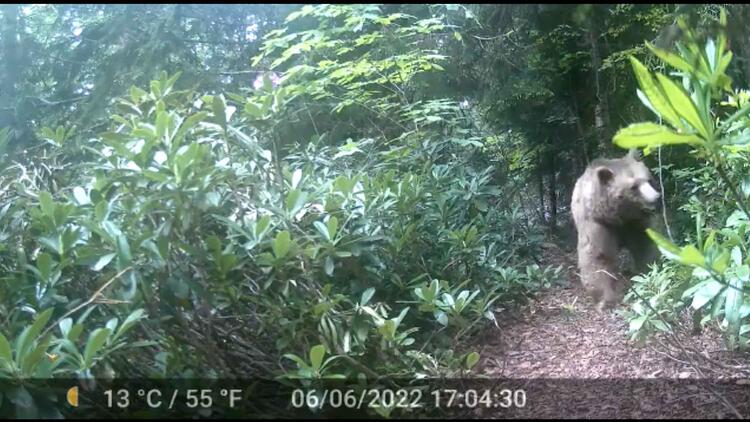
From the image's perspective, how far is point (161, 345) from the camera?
65.7 inches

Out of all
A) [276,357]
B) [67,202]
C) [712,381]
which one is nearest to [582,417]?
[712,381]

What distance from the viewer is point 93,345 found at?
4.83 feet

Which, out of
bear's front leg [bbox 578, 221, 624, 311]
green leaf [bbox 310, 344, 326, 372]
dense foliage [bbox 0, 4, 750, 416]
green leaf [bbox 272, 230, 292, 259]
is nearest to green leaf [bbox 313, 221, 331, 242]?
dense foliage [bbox 0, 4, 750, 416]

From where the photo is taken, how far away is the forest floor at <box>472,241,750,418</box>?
62.2 inches

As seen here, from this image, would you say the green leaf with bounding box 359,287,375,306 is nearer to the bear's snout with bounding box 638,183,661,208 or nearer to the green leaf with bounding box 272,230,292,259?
the green leaf with bounding box 272,230,292,259

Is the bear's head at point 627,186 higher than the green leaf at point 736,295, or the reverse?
the bear's head at point 627,186

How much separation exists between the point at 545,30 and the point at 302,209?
904 millimetres

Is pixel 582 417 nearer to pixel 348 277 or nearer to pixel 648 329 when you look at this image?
pixel 648 329

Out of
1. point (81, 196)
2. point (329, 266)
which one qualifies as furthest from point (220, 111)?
point (329, 266)

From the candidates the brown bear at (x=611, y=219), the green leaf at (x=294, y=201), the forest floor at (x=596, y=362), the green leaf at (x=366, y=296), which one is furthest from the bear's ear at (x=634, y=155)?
the green leaf at (x=294, y=201)

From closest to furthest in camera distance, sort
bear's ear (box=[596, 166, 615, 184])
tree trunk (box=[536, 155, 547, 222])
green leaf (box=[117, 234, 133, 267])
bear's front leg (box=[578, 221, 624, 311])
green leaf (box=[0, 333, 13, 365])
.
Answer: green leaf (box=[0, 333, 13, 365]) → green leaf (box=[117, 234, 133, 267]) → bear's ear (box=[596, 166, 615, 184]) → bear's front leg (box=[578, 221, 624, 311]) → tree trunk (box=[536, 155, 547, 222])

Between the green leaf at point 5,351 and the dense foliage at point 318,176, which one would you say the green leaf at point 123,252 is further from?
the green leaf at point 5,351

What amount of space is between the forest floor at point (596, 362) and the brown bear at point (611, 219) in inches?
2.4

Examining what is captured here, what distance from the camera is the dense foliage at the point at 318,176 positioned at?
5.38 feet
